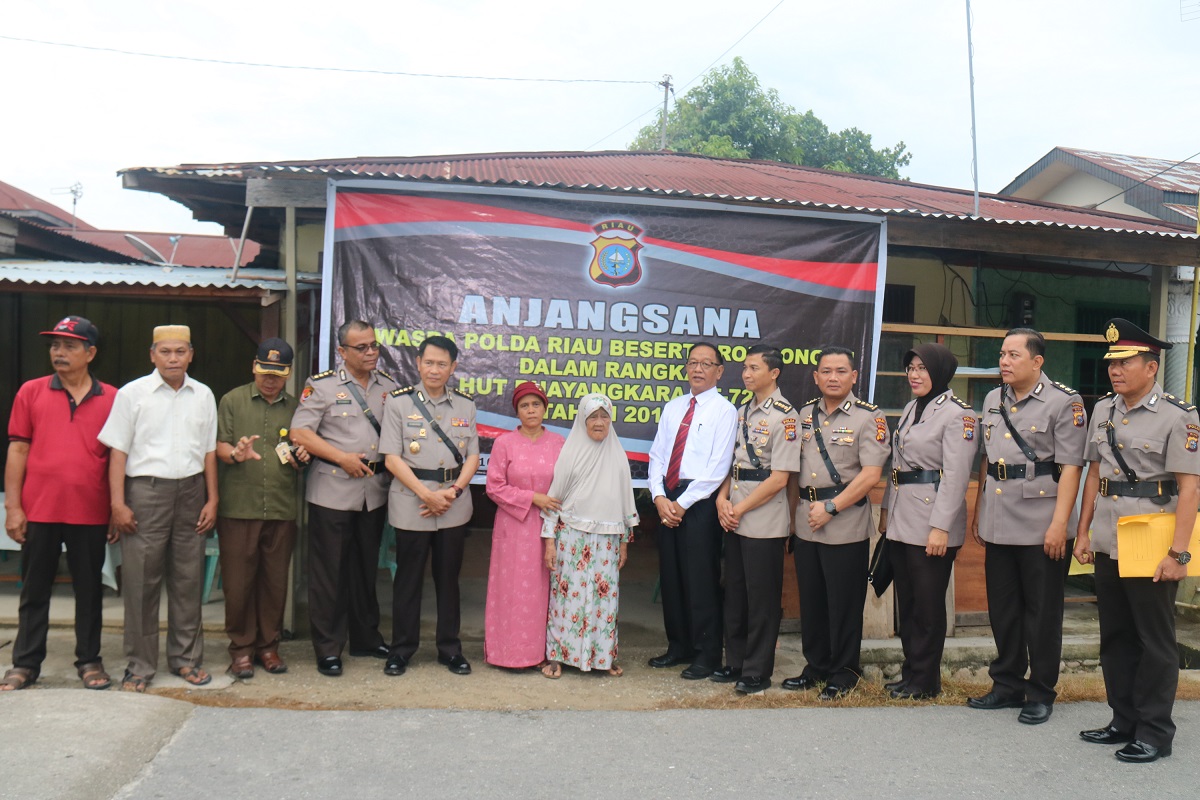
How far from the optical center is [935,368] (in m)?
4.46

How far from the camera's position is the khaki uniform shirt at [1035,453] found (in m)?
4.20

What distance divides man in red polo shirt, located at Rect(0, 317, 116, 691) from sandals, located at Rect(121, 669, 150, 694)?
8 cm

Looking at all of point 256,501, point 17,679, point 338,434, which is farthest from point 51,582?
point 338,434

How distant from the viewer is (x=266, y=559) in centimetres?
473

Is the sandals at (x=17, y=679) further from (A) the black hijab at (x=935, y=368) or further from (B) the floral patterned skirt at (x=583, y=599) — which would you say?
(A) the black hijab at (x=935, y=368)

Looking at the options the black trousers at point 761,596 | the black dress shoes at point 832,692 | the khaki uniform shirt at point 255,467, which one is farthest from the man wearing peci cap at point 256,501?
the black dress shoes at point 832,692

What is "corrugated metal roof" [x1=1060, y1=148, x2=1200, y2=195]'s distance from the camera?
447 inches

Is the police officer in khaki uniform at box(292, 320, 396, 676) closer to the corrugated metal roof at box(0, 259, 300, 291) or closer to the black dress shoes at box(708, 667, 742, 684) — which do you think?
the corrugated metal roof at box(0, 259, 300, 291)

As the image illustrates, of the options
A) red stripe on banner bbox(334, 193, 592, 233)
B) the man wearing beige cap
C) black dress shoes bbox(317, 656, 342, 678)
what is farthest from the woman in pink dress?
the man wearing beige cap

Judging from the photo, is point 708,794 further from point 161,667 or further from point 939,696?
point 161,667

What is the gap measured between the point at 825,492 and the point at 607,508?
112 centimetres

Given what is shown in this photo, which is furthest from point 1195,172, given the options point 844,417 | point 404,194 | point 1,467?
point 1,467

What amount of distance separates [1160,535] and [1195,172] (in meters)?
10.7

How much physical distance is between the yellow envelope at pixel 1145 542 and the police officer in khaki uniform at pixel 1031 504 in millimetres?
285
